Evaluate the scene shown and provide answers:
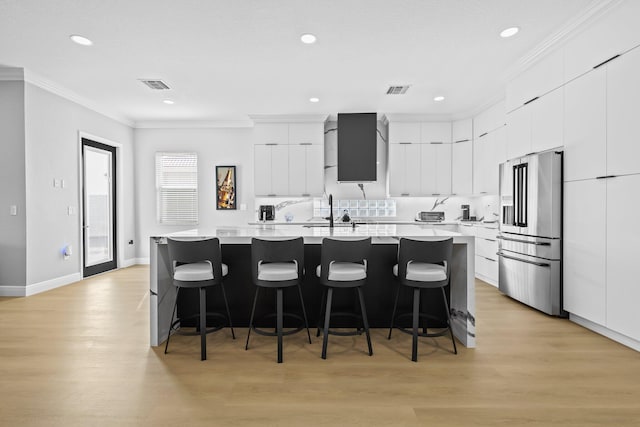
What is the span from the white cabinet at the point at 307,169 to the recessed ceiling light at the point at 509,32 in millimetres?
3559

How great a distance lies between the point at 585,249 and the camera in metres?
3.27

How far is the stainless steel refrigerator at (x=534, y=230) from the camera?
3.61 metres

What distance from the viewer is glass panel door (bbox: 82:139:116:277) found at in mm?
5832

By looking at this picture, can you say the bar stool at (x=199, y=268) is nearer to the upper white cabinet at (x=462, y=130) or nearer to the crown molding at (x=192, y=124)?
the crown molding at (x=192, y=124)

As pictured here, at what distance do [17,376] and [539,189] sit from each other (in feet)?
15.7

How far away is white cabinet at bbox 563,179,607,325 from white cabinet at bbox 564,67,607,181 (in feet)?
0.46

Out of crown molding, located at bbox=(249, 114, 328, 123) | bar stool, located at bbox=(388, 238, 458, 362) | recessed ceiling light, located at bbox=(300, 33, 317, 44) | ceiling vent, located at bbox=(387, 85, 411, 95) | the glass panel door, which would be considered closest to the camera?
bar stool, located at bbox=(388, 238, 458, 362)

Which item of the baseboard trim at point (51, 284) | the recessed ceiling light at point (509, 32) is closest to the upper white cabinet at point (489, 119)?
the recessed ceiling light at point (509, 32)

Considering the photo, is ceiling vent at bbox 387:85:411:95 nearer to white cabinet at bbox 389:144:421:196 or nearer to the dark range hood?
the dark range hood

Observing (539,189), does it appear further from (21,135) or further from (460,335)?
(21,135)

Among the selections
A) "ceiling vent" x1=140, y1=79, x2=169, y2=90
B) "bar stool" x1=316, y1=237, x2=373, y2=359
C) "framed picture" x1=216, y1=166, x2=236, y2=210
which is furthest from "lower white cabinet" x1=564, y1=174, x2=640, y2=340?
"framed picture" x1=216, y1=166, x2=236, y2=210

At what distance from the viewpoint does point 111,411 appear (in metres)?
2.00

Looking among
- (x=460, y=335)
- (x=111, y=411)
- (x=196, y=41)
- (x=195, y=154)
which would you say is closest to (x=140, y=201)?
(x=195, y=154)

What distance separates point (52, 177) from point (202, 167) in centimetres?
257
